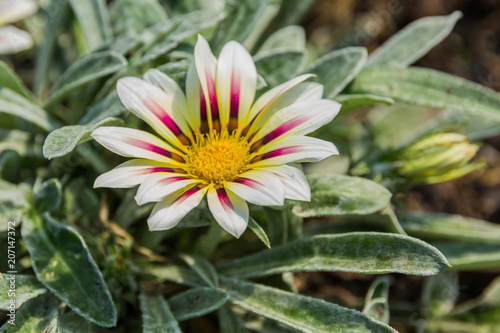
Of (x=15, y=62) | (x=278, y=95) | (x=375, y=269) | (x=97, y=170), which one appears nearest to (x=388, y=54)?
(x=278, y=95)

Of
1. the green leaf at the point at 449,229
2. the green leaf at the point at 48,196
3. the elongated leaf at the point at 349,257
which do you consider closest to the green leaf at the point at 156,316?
the elongated leaf at the point at 349,257

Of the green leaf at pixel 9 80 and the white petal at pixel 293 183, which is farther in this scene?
the green leaf at pixel 9 80

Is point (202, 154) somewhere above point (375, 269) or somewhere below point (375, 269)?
above

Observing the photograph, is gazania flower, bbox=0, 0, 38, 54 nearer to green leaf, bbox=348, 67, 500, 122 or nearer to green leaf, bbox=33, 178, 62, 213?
green leaf, bbox=33, 178, 62, 213

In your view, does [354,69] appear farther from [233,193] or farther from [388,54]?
[233,193]

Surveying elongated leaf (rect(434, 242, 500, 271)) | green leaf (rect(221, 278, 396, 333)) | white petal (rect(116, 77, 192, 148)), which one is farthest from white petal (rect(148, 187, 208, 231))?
elongated leaf (rect(434, 242, 500, 271))

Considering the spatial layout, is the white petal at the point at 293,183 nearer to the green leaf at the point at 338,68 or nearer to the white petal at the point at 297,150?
the white petal at the point at 297,150
